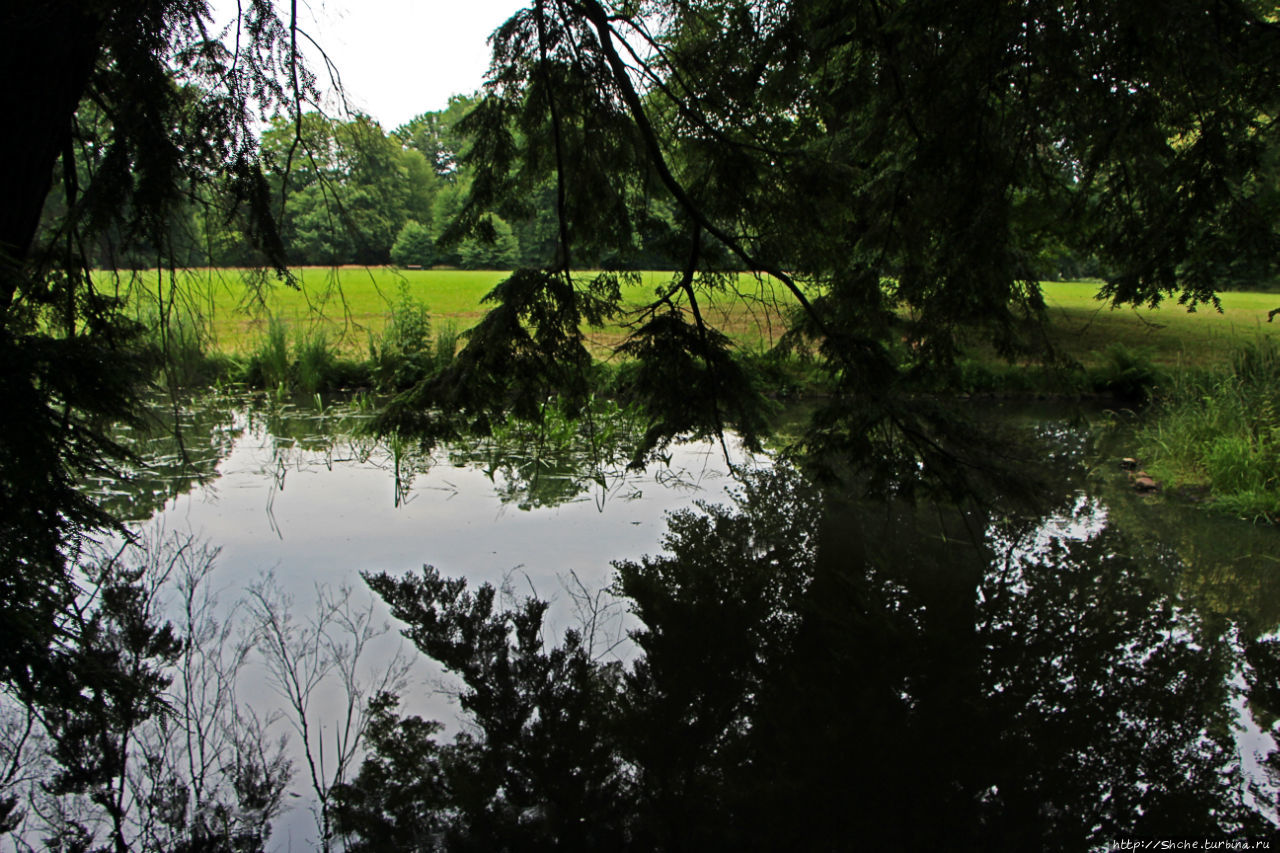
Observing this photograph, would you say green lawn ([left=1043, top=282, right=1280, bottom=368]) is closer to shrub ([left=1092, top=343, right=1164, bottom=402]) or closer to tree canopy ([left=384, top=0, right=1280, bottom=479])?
shrub ([left=1092, top=343, right=1164, bottom=402])

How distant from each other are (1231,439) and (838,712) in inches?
188

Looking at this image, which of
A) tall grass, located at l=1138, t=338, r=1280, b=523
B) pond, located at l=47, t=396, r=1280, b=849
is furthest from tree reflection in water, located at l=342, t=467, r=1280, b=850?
tall grass, located at l=1138, t=338, r=1280, b=523

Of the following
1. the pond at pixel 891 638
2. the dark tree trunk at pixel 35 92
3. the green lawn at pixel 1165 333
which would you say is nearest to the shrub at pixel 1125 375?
the green lawn at pixel 1165 333

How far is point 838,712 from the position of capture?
3182 mm

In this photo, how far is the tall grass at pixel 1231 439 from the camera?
562 cm

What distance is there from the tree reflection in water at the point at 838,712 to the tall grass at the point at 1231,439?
1.68m

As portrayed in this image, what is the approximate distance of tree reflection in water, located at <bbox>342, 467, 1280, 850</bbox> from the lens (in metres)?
2.57

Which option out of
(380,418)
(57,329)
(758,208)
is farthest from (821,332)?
(57,329)

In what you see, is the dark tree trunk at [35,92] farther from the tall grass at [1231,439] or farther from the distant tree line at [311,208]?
the tall grass at [1231,439]

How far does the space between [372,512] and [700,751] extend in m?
3.35

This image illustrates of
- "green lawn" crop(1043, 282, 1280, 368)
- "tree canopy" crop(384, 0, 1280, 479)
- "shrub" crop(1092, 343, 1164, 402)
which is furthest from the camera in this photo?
"green lawn" crop(1043, 282, 1280, 368)

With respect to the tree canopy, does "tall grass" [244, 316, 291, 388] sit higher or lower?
lower

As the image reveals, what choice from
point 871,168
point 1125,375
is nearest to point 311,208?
→ point 871,168

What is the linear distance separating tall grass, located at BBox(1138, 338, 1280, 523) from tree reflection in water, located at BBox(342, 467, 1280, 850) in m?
→ 1.68
